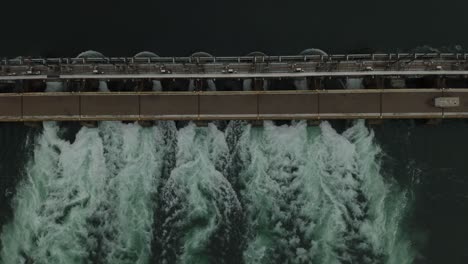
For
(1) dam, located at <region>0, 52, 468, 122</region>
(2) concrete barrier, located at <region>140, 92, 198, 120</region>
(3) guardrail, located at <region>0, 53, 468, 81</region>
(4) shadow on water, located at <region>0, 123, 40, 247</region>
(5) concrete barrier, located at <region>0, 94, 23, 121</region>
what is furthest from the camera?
(4) shadow on water, located at <region>0, 123, 40, 247</region>

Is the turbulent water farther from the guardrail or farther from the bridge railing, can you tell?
the bridge railing

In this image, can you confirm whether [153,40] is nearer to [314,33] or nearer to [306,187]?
[314,33]

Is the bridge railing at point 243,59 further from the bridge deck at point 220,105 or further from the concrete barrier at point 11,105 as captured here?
the concrete barrier at point 11,105

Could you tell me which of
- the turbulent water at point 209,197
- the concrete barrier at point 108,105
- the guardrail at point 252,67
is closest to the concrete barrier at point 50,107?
the concrete barrier at point 108,105

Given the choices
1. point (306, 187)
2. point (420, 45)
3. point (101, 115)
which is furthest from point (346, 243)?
point (101, 115)

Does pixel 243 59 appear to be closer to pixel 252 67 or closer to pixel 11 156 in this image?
pixel 252 67

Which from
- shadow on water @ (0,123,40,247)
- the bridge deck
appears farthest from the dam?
shadow on water @ (0,123,40,247)
